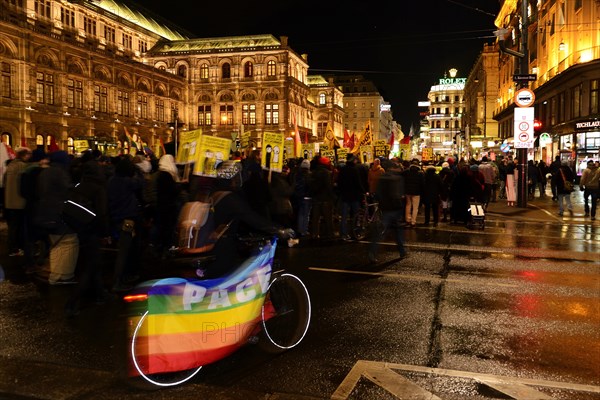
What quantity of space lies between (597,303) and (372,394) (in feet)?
15.0

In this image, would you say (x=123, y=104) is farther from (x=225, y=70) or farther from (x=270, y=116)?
(x=270, y=116)

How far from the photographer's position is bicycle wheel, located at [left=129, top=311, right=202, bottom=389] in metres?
4.26

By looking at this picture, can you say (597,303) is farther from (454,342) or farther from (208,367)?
(208,367)

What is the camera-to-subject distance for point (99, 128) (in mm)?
59719

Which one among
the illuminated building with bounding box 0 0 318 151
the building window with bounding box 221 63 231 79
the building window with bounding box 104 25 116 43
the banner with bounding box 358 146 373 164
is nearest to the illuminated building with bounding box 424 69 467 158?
the illuminated building with bounding box 0 0 318 151

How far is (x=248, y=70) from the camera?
84188 millimetres

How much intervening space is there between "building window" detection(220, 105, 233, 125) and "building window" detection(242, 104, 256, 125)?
6.80 ft

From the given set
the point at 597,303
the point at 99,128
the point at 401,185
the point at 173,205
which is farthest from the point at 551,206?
the point at 99,128

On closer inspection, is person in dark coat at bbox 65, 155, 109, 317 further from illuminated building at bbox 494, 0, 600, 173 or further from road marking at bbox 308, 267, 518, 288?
illuminated building at bbox 494, 0, 600, 173

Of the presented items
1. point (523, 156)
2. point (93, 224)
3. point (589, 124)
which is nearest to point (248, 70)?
point (589, 124)

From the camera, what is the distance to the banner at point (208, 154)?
39.3ft

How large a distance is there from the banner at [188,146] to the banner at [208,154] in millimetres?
332

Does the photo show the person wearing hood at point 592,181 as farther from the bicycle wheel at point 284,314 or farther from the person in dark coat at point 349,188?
the bicycle wheel at point 284,314

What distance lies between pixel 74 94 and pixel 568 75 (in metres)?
46.2
